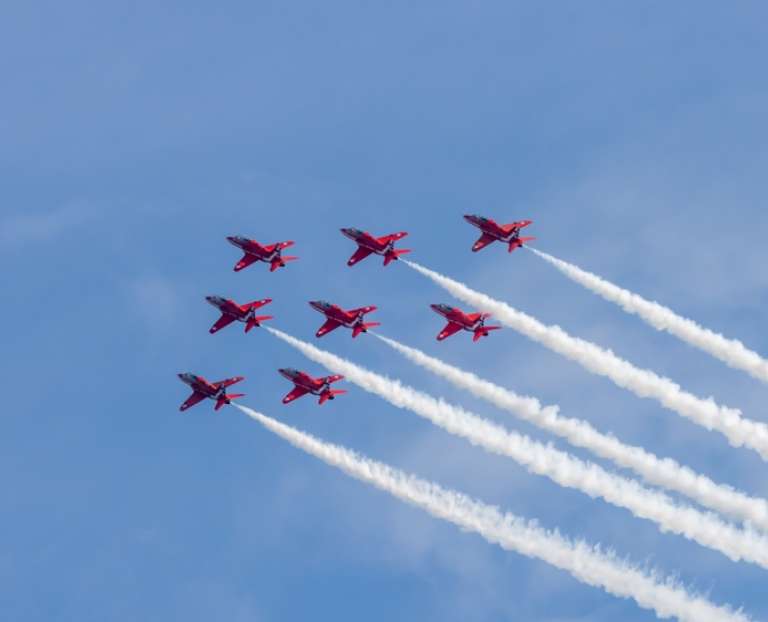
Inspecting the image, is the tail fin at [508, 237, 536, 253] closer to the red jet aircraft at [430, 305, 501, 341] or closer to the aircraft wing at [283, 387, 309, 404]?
the red jet aircraft at [430, 305, 501, 341]

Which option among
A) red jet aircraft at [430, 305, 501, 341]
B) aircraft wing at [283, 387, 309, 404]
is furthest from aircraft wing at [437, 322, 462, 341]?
aircraft wing at [283, 387, 309, 404]

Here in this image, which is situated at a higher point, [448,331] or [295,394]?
[448,331]

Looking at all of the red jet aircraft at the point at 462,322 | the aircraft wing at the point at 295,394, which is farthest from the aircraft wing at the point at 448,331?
the aircraft wing at the point at 295,394

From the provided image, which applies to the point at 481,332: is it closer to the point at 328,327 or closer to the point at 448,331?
the point at 448,331

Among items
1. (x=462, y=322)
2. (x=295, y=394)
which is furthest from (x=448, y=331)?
(x=295, y=394)

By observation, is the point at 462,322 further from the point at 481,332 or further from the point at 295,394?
the point at 295,394

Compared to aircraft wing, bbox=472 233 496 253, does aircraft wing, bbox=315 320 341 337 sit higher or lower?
lower

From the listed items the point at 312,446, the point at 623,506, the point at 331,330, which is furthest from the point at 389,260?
the point at 623,506

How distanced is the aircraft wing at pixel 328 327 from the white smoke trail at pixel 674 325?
66.5 feet

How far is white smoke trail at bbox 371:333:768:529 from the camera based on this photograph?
6698 inches

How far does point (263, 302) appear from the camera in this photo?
199 m

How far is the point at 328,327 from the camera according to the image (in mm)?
197625

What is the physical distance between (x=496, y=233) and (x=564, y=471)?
29269 millimetres

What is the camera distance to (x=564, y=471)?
17925 cm
